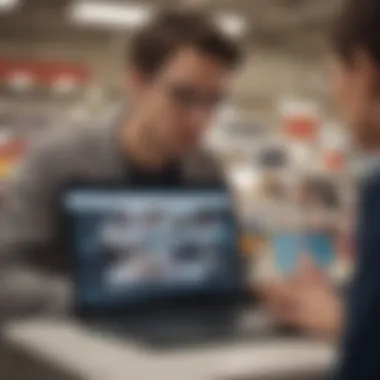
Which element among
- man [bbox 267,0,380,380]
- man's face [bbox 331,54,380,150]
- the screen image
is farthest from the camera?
the screen image

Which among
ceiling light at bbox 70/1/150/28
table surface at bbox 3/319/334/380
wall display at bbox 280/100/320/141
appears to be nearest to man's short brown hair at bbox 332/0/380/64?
Result: wall display at bbox 280/100/320/141

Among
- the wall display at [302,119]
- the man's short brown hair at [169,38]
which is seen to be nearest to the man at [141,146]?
the man's short brown hair at [169,38]

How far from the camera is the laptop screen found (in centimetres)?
120

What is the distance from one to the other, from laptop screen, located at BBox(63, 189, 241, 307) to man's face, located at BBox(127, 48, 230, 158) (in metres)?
0.09

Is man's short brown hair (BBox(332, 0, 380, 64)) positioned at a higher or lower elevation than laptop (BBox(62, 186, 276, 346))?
higher

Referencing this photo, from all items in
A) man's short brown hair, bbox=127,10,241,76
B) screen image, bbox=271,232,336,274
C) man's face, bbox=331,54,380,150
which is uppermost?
man's short brown hair, bbox=127,10,241,76

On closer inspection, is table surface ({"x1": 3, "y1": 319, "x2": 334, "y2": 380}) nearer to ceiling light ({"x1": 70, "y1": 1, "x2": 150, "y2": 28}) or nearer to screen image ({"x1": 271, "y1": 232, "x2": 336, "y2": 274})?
screen image ({"x1": 271, "y1": 232, "x2": 336, "y2": 274})

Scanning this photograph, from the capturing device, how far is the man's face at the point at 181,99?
119 centimetres

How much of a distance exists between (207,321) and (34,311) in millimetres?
292

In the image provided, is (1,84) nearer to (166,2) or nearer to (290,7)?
(166,2)

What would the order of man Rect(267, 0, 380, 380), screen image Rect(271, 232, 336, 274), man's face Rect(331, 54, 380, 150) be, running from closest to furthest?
1. man Rect(267, 0, 380, 380)
2. man's face Rect(331, 54, 380, 150)
3. screen image Rect(271, 232, 336, 274)

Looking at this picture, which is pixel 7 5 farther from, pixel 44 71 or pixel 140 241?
pixel 140 241

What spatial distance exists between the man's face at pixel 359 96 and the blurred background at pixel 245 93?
0.12 feet

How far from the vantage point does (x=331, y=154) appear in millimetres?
1271
